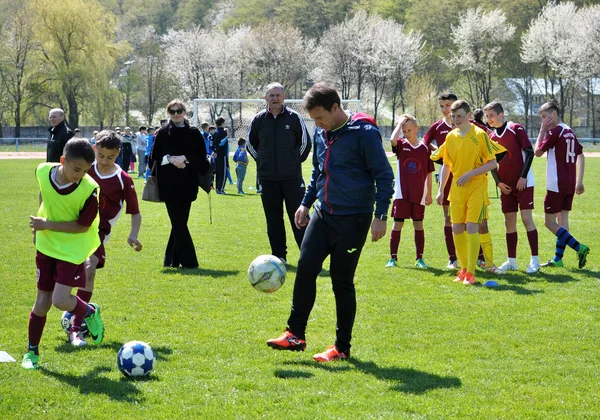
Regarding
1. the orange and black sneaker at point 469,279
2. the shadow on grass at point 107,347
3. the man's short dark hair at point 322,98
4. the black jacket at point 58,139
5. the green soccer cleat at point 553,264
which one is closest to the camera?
the man's short dark hair at point 322,98

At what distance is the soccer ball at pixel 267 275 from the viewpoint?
6258 mm

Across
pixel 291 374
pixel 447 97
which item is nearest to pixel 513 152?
pixel 447 97

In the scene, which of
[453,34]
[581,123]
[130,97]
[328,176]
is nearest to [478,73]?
[453,34]

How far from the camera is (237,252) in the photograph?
36.6ft

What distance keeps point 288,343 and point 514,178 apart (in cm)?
476

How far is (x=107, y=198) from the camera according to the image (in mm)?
6602

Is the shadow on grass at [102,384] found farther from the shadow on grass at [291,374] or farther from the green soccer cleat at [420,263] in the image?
the green soccer cleat at [420,263]

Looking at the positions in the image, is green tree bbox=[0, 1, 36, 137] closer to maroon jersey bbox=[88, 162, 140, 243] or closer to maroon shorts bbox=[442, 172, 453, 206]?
maroon shorts bbox=[442, 172, 453, 206]

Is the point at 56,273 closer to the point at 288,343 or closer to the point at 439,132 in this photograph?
the point at 288,343

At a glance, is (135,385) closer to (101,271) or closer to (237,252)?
(101,271)

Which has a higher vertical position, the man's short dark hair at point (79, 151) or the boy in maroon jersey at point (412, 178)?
the man's short dark hair at point (79, 151)

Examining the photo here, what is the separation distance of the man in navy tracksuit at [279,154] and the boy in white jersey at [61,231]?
4.20 meters

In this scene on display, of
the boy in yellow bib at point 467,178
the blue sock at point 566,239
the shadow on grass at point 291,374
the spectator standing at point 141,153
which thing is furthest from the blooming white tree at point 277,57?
the shadow on grass at point 291,374

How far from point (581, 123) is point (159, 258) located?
65.4 metres
